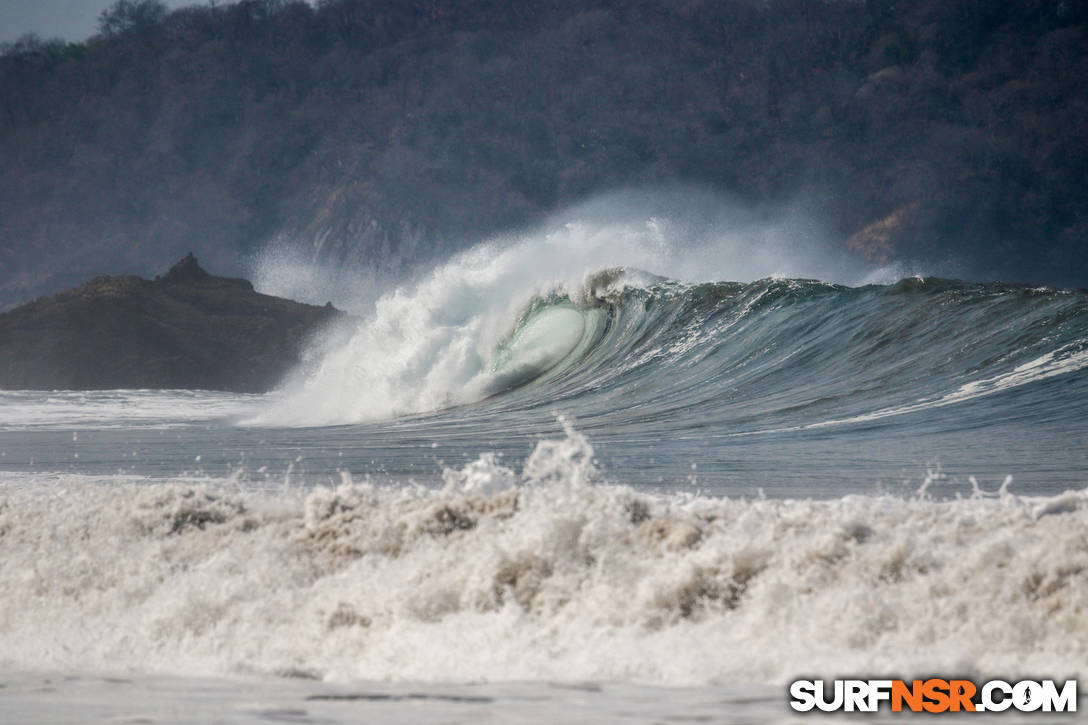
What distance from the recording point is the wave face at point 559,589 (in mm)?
3166

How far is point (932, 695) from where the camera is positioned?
2.65 metres

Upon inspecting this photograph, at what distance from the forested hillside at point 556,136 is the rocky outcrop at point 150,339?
1061 inches

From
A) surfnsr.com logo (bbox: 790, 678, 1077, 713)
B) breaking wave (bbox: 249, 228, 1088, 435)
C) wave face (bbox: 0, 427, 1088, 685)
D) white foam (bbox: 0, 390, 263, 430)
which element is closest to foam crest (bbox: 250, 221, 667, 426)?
breaking wave (bbox: 249, 228, 1088, 435)

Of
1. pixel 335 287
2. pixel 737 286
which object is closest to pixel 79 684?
pixel 737 286

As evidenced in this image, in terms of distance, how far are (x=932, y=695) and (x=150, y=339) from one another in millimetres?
36119

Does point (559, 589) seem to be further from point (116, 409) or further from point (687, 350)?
point (116, 409)

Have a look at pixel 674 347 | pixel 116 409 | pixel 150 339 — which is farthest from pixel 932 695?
pixel 150 339

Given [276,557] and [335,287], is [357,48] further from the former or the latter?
[276,557]

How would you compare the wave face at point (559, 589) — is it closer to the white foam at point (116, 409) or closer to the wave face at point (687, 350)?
the wave face at point (687, 350)

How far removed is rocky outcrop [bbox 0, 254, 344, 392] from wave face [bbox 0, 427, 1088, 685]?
31.1 meters

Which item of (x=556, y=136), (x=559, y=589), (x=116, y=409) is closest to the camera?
(x=559, y=589)

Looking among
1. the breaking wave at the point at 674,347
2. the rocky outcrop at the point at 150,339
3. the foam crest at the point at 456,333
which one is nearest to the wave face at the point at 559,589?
the breaking wave at the point at 674,347

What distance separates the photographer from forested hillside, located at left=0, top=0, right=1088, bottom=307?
6250 cm

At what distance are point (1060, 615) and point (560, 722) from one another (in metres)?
1.73
